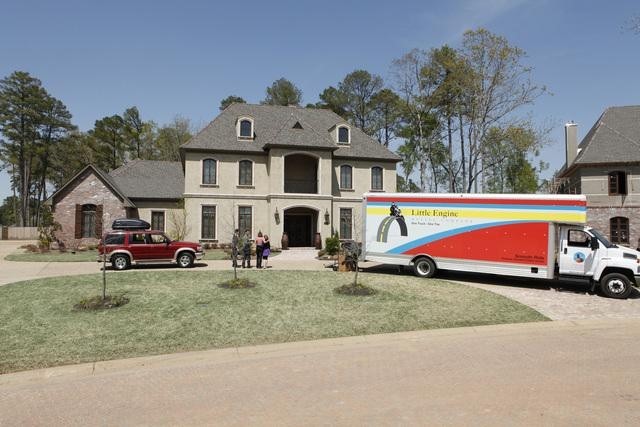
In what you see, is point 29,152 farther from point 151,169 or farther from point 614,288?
point 614,288

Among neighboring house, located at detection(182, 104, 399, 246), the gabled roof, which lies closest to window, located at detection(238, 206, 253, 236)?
neighboring house, located at detection(182, 104, 399, 246)

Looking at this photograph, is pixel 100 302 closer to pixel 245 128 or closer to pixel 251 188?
pixel 251 188

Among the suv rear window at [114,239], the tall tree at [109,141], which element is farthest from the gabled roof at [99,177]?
the tall tree at [109,141]

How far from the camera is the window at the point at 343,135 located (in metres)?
32.7

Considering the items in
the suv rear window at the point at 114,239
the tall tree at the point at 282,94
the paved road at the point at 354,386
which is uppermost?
the tall tree at the point at 282,94

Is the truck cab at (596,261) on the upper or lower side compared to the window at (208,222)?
lower

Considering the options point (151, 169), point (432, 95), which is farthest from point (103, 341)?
point (432, 95)

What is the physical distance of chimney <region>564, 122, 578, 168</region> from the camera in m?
35.8

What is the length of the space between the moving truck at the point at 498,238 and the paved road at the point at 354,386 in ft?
18.0

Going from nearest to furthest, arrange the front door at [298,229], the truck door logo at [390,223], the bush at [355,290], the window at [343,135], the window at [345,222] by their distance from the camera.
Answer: the bush at [355,290] → the truck door logo at [390,223] → the window at [345,222] → the front door at [298,229] → the window at [343,135]

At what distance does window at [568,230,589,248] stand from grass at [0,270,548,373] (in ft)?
12.8

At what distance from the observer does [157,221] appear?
105 feet

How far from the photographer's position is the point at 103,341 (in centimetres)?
843

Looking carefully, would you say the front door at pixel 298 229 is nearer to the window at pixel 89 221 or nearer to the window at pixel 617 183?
the window at pixel 89 221
